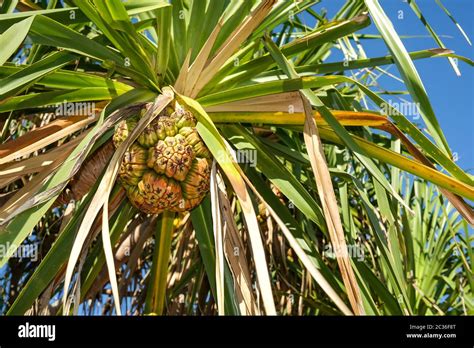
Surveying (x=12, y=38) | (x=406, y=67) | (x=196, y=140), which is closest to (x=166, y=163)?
(x=196, y=140)

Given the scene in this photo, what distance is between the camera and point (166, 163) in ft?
4.67

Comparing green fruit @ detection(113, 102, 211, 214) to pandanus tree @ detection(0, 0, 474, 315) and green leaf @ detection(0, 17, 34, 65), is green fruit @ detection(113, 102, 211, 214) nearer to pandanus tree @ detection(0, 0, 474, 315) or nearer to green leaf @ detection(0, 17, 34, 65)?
pandanus tree @ detection(0, 0, 474, 315)

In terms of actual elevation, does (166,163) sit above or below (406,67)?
below

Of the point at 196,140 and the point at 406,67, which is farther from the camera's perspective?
the point at 196,140

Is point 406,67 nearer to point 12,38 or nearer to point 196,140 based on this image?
point 196,140

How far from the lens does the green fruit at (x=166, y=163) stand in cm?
144

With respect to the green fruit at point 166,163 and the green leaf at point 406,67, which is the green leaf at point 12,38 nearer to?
the green fruit at point 166,163

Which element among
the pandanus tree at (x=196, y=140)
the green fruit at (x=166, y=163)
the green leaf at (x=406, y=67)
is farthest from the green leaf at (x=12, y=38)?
the green leaf at (x=406, y=67)

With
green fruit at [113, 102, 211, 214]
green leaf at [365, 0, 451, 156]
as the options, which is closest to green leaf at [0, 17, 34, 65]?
green fruit at [113, 102, 211, 214]

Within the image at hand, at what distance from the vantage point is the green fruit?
1.44 m

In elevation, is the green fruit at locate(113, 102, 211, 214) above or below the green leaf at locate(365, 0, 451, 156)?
below
